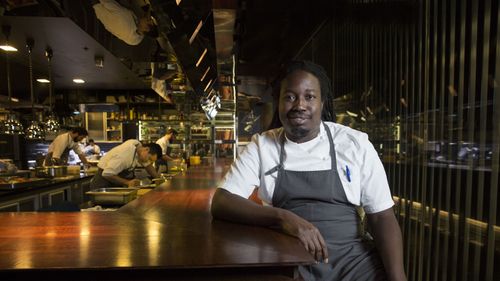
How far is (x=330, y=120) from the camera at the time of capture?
1.54 meters

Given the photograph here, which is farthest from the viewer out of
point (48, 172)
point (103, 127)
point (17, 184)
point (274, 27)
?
point (103, 127)

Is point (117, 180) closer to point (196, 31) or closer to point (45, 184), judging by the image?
point (45, 184)

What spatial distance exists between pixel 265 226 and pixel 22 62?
501cm

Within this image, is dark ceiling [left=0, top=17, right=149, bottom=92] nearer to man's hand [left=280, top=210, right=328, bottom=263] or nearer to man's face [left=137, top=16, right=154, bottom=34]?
man's face [left=137, top=16, right=154, bottom=34]

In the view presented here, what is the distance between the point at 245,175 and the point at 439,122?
96 cm

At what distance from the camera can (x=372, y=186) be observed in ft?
4.18

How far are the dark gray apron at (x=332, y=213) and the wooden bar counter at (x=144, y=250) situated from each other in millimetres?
175

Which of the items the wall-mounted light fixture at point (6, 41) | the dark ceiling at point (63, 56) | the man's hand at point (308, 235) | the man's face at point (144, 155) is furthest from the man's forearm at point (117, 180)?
the man's hand at point (308, 235)

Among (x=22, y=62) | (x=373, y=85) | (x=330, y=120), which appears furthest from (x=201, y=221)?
(x=22, y=62)

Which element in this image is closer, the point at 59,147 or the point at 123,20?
the point at 123,20

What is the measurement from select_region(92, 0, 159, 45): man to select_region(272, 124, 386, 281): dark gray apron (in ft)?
4.64

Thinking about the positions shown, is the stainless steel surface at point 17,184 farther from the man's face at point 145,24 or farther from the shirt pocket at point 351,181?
the shirt pocket at point 351,181

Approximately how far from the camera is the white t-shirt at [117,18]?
2.15 m

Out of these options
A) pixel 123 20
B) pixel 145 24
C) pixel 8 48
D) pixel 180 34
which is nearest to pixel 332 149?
pixel 180 34
